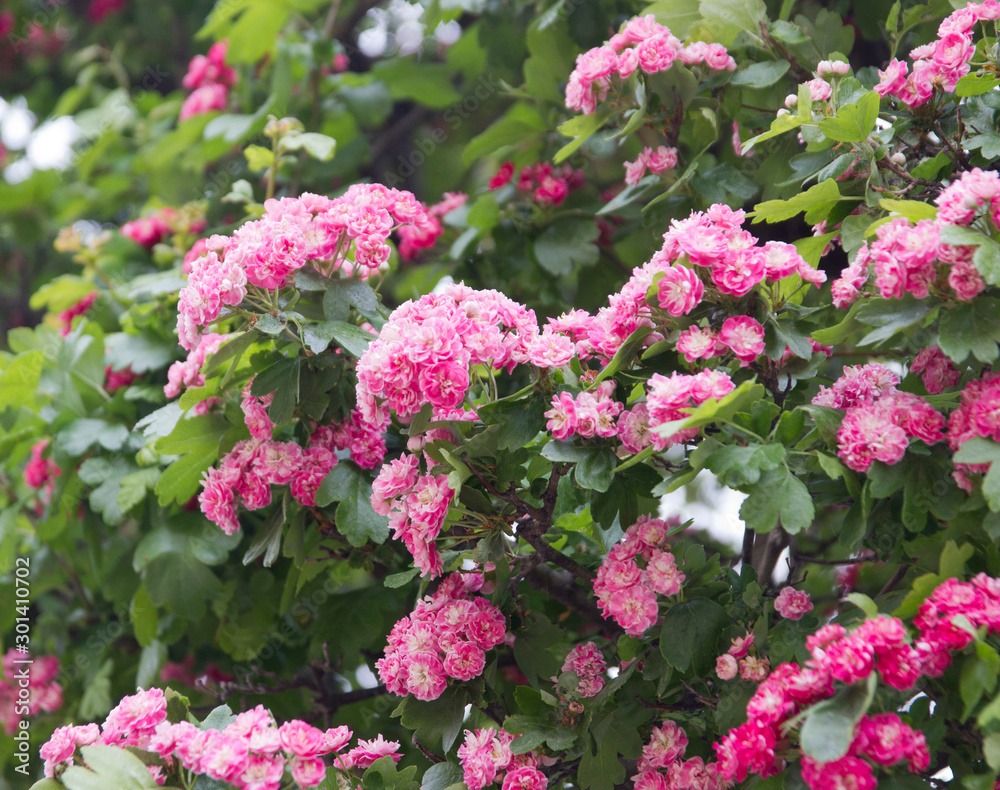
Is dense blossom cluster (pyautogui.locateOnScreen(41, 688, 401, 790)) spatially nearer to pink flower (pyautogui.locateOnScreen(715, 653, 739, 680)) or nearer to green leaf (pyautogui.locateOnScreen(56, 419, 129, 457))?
pink flower (pyautogui.locateOnScreen(715, 653, 739, 680))

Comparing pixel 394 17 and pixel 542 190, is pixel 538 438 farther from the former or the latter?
pixel 394 17

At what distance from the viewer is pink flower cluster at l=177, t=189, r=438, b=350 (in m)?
1.17

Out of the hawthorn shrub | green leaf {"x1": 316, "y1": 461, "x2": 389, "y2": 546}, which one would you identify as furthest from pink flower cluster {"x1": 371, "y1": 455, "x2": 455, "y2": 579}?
green leaf {"x1": 316, "y1": 461, "x2": 389, "y2": 546}

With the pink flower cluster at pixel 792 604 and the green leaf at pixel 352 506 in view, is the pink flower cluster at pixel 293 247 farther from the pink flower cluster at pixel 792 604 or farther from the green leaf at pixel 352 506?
the pink flower cluster at pixel 792 604

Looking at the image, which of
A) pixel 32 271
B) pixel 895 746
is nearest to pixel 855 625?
pixel 895 746

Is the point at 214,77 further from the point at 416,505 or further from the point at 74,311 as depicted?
the point at 416,505

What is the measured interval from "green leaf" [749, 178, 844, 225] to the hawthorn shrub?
0.01m

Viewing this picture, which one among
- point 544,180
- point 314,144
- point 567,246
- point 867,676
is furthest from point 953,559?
point 314,144

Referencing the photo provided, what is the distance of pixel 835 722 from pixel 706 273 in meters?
0.54

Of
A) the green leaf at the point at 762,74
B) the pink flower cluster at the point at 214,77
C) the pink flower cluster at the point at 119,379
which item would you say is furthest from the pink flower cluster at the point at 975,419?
the pink flower cluster at the point at 214,77

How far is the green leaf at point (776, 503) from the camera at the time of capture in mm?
968

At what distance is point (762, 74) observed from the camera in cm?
147

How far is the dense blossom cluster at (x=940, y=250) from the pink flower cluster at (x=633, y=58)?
22.1 inches

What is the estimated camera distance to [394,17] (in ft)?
10.2
